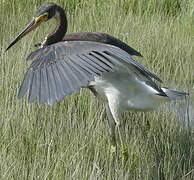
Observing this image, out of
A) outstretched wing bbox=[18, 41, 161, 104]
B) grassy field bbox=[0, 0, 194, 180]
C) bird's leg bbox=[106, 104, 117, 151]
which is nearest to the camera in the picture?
outstretched wing bbox=[18, 41, 161, 104]

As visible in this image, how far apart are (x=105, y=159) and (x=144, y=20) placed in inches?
98.0

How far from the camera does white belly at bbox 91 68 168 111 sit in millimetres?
2844

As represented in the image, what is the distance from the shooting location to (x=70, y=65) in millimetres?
2469

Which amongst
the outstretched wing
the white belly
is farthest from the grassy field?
the outstretched wing

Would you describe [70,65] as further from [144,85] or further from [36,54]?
[144,85]

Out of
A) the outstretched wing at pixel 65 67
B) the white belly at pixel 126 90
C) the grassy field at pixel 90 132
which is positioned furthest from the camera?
the white belly at pixel 126 90

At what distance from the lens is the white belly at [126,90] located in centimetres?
284

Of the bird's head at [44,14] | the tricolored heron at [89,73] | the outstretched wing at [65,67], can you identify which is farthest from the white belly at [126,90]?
the bird's head at [44,14]

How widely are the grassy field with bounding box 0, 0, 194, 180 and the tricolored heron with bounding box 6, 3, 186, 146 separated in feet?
0.67

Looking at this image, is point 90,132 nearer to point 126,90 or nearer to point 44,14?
point 126,90

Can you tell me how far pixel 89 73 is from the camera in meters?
2.42

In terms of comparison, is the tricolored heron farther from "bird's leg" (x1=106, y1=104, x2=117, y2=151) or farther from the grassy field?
the grassy field

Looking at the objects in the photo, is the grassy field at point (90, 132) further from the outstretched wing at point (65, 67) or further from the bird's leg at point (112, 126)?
the outstretched wing at point (65, 67)

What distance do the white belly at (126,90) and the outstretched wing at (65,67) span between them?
0.40 feet
